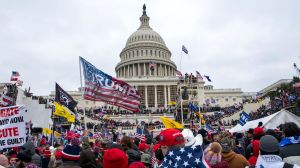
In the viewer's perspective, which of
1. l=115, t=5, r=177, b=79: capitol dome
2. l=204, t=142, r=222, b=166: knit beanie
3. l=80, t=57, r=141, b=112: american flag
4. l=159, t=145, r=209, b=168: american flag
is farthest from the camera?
l=115, t=5, r=177, b=79: capitol dome

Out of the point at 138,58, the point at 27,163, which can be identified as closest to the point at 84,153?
the point at 27,163

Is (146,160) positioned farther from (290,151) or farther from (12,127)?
(12,127)

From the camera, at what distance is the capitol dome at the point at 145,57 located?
113 metres

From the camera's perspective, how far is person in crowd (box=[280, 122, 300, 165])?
215 inches

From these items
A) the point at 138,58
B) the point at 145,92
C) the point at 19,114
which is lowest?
the point at 19,114

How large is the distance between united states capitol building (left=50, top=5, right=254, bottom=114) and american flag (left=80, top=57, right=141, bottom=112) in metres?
72.9

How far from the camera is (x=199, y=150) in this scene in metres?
4.27

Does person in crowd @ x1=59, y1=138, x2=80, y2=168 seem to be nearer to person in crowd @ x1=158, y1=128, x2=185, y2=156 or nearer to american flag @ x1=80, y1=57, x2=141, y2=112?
person in crowd @ x1=158, y1=128, x2=185, y2=156

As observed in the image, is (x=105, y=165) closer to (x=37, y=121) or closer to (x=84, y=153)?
(x=84, y=153)

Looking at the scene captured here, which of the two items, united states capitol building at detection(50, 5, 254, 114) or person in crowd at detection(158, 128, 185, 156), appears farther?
united states capitol building at detection(50, 5, 254, 114)

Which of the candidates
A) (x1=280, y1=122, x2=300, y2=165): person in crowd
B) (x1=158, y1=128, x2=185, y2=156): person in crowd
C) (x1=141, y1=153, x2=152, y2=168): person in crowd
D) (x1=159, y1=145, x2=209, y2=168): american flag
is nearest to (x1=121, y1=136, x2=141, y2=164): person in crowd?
(x1=141, y1=153, x2=152, y2=168): person in crowd

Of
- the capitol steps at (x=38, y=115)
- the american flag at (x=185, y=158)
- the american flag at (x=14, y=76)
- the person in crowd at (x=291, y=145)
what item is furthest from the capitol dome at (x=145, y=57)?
the american flag at (x=185, y=158)

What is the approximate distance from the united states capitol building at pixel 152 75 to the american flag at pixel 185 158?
278 feet

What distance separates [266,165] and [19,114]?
20.1ft
